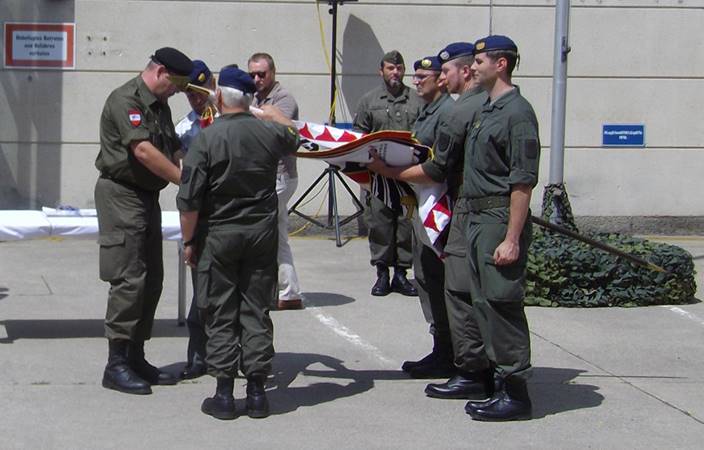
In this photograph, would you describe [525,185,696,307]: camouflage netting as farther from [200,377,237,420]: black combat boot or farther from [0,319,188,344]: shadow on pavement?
[200,377,237,420]: black combat boot

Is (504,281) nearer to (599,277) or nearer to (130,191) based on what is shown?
(130,191)

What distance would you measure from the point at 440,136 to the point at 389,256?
324 cm

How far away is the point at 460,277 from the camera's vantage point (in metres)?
6.42

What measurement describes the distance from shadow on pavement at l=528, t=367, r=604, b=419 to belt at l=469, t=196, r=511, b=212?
1.14 m

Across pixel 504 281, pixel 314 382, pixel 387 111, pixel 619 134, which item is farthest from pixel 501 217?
pixel 619 134

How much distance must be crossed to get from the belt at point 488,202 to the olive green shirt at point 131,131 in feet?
5.79

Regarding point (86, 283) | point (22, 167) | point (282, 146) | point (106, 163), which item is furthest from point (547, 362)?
point (22, 167)

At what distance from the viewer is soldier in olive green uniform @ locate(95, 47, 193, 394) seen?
257 inches

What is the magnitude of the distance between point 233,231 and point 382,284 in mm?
3675

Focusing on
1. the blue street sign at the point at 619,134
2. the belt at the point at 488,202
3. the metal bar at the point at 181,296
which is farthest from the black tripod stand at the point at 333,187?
the belt at the point at 488,202

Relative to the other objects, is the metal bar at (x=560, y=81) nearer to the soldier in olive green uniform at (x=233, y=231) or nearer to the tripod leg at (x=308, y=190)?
the tripod leg at (x=308, y=190)

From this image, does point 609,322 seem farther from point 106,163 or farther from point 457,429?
point 106,163

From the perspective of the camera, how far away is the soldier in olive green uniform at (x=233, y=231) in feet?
19.7

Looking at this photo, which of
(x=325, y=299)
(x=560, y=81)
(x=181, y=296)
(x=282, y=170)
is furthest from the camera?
(x=560, y=81)
